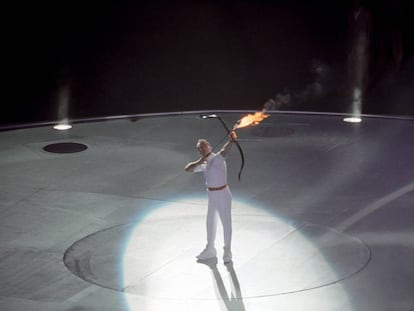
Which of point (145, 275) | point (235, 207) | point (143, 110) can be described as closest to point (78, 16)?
point (143, 110)

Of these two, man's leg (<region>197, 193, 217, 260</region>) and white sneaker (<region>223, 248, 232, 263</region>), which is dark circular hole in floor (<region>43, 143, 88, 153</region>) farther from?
white sneaker (<region>223, 248, 232, 263</region>)

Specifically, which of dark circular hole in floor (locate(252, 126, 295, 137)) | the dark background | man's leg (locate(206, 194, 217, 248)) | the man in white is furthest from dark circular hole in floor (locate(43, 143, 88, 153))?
man's leg (locate(206, 194, 217, 248))

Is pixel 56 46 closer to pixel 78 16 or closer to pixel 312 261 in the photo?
pixel 78 16

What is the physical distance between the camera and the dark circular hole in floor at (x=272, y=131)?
23.3m

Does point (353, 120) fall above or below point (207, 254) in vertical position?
above

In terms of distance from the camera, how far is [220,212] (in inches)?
563

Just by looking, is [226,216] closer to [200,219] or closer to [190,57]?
[200,219]

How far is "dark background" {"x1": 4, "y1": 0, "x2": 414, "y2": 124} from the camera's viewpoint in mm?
25922

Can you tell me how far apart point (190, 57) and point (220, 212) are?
13.7 meters

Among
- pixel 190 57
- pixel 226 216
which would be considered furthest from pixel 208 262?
pixel 190 57

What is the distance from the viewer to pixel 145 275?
13.8m

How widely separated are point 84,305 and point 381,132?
42.0 ft

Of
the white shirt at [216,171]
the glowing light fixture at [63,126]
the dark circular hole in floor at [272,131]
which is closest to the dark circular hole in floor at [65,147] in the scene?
the glowing light fixture at [63,126]

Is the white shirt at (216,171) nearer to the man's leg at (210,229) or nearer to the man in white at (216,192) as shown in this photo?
the man in white at (216,192)
